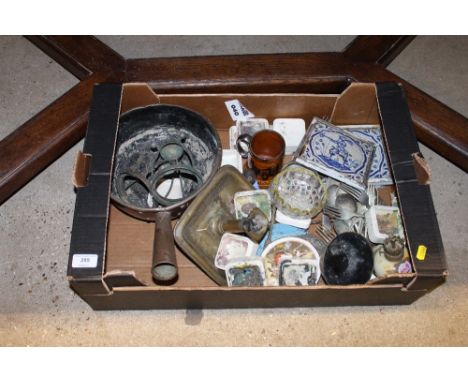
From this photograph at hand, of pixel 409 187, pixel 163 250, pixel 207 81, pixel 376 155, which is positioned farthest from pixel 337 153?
pixel 163 250

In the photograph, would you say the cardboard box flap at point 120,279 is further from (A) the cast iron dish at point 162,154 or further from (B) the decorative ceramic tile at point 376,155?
(B) the decorative ceramic tile at point 376,155

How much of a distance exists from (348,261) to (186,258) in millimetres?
374

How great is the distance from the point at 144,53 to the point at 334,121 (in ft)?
2.21

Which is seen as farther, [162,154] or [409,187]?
[162,154]

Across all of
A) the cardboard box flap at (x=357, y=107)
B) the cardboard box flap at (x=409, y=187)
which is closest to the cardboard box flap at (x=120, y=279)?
the cardboard box flap at (x=409, y=187)

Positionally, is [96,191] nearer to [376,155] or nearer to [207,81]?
[207,81]

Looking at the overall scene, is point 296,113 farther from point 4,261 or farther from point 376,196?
point 4,261

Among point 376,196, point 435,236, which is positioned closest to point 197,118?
point 376,196

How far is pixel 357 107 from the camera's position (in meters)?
1.31

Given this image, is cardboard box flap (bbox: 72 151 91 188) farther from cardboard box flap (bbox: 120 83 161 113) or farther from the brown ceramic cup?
the brown ceramic cup

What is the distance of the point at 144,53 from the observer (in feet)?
5.49

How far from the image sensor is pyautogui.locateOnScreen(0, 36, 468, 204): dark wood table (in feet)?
4.31

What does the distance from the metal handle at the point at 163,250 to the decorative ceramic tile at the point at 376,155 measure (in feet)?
1.67

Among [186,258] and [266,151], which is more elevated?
[266,151]
